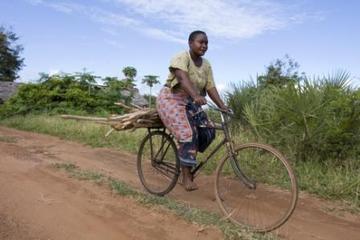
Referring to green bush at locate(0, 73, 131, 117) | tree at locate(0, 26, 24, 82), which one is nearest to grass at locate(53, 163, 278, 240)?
green bush at locate(0, 73, 131, 117)

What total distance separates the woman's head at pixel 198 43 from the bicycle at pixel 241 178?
2.34ft

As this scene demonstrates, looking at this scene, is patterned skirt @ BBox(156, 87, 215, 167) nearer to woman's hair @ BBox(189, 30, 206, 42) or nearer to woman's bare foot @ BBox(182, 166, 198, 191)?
woman's bare foot @ BBox(182, 166, 198, 191)

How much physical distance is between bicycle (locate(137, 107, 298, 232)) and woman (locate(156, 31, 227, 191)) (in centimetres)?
21

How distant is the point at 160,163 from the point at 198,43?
173cm

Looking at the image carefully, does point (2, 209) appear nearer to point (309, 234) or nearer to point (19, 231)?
point (19, 231)

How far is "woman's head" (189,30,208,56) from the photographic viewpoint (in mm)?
5238

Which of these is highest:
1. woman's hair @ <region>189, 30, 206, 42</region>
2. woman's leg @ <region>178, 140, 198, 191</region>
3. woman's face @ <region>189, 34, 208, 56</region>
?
woman's hair @ <region>189, 30, 206, 42</region>

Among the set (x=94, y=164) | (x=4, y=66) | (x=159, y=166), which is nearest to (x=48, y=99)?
(x=94, y=164)

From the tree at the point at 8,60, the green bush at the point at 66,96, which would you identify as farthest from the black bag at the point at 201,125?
the tree at the point at 8,60

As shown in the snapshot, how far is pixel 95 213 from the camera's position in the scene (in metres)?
4.54

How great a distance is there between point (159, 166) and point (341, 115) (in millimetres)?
3323

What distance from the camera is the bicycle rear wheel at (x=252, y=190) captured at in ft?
14.8

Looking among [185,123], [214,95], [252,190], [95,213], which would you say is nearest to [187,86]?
[185,123]

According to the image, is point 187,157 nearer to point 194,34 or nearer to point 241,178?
point 241,178
